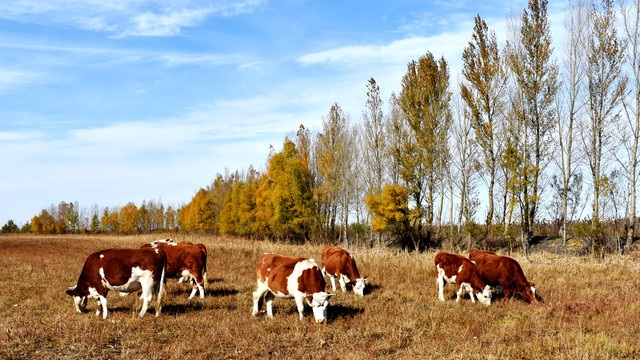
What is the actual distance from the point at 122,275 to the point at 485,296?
9.85 m

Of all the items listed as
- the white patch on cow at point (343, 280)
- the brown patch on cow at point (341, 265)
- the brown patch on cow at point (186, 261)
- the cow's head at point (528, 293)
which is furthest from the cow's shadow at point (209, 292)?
the cow's head at point (528, 293)

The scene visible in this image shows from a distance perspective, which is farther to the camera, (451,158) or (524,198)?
(451,158)

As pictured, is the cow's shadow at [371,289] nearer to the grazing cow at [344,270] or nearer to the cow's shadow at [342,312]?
the grazing cow at [344,270]

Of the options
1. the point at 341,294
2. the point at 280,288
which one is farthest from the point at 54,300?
the point at 341,294

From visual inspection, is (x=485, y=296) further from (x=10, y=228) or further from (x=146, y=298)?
(x=10, y=228)

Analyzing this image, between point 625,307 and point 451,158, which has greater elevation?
point 451,158

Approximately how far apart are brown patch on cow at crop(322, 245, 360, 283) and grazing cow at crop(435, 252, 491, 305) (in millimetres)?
2681

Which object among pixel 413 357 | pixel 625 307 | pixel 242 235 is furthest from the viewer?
pixel 242 235

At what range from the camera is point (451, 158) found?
36.8 metres

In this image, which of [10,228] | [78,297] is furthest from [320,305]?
[10,228]

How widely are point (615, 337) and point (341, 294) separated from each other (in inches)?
281

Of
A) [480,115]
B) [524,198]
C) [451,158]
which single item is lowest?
[524,198]

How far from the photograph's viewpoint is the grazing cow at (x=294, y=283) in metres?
9.44

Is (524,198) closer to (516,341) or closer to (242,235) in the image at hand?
(516,341)
